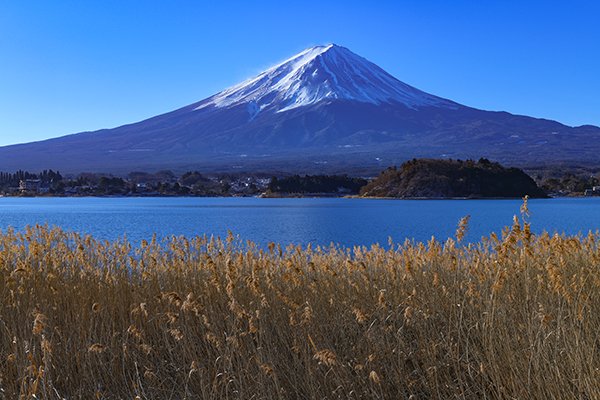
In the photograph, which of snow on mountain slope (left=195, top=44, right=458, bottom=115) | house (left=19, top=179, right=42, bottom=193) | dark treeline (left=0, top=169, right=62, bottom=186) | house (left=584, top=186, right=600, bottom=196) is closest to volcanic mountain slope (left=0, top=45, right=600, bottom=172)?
snow on mountain slope (left=195, top=44, right=458, bottom=115)

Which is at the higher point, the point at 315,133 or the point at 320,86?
the point at 320,86

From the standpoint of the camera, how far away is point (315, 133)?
162 metres

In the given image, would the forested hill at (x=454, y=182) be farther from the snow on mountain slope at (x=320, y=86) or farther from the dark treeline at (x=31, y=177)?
the snow on mountain slope at (x=320, y=86)

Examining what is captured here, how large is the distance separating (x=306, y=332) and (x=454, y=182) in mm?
67284

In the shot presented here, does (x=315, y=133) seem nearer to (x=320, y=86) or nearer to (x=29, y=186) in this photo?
(x=320, y=86)

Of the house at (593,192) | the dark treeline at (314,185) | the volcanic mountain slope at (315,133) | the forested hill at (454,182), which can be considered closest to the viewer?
the forested hill at (454,182)

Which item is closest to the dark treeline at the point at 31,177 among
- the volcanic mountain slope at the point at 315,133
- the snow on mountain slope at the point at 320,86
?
the volcanic mountain slope at the point at 315,133

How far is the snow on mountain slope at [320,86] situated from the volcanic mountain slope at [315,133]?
0.25 meters

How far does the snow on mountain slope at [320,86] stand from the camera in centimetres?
17238

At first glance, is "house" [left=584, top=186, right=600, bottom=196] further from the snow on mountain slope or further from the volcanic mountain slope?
the snow on mountain slope

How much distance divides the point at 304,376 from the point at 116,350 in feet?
4.11

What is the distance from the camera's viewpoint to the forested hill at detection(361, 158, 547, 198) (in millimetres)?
69938

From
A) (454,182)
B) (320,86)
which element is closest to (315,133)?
(320,86)

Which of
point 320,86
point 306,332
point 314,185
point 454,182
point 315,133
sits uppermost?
point 320,86
